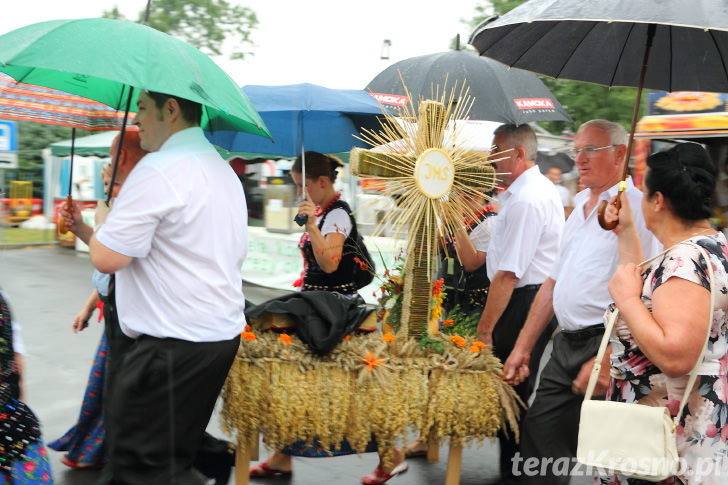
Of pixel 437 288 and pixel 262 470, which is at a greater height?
pixel 437 288

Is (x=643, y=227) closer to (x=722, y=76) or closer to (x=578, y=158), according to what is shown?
(x=578, y=158)

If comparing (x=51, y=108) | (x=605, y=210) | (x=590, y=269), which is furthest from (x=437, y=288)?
(x=51, y=108)

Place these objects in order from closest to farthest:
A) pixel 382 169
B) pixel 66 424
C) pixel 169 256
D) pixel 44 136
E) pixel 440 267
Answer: pixel 169 256
pixel 382 169
pixel 440 267
pixel 66 424
pixel 44 136

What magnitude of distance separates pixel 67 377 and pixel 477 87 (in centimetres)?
445

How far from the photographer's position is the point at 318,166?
15.1 ft

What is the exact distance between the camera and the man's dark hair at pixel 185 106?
2.93 m

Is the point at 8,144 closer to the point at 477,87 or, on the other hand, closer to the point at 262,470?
the point at 262,470

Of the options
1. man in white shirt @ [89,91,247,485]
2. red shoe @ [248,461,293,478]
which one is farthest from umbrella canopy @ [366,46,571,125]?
red shoe @ [248,461,293,478]

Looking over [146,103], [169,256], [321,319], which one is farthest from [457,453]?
[146,103]

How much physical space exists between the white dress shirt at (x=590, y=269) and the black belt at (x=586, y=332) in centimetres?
2

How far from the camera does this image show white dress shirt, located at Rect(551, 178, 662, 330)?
3336mm

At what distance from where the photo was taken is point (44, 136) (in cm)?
2214

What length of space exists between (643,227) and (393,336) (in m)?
1.34

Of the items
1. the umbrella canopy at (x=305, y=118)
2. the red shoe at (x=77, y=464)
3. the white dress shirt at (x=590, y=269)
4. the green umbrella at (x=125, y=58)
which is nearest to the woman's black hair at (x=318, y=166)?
the umbrella canopy at (x=305, y=118)
